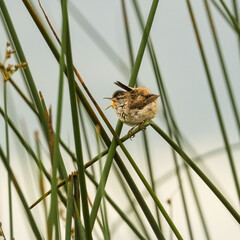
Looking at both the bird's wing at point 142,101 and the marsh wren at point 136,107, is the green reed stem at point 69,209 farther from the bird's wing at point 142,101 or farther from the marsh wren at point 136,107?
the bird's wing at point 142,101

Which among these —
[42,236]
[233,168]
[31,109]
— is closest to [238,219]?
[233,168]

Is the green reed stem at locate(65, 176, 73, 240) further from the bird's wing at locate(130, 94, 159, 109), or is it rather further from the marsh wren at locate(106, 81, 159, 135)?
the bird's wing at locate(130, 94, 159, 109)

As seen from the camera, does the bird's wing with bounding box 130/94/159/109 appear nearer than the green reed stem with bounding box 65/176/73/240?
No

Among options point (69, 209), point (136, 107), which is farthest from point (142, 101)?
point (69, 209)

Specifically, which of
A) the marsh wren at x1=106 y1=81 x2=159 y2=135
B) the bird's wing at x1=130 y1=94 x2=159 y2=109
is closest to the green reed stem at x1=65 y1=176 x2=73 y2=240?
the marsh wren at x1=106 y1=81 x2=159 y2=135

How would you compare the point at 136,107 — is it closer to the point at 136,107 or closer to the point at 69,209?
the point at 136,107

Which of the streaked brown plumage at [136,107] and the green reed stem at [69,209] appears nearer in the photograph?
the green reed stem at [69,209]

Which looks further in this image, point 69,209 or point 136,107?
point 136,107

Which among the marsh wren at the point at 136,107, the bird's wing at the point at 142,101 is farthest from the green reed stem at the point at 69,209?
the bird's wing at the point at 142,101
